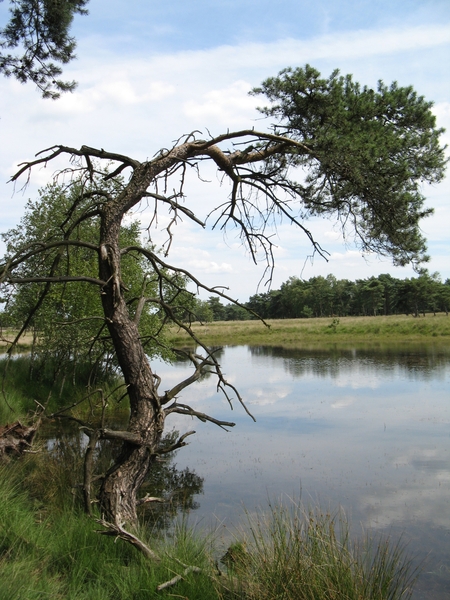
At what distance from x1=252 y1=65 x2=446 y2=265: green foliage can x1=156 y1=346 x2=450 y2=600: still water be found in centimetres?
368

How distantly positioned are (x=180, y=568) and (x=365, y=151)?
4.36m

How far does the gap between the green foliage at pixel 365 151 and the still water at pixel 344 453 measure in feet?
12.1

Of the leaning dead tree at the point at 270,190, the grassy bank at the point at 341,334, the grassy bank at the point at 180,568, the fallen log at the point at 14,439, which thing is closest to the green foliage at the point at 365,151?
the leaning dead tree at the point at 270,190

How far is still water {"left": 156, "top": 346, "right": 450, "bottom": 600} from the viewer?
7.38 meters

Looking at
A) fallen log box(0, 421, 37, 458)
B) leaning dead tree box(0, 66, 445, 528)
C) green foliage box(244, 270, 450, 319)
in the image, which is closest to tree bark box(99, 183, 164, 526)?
leaning dead tree box(0, 66, 445, 528)

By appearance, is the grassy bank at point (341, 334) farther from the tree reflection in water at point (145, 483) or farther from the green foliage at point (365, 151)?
the green foliage at point (365, 151)

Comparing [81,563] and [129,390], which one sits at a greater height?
[129,390]

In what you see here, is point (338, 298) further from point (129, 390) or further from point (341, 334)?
point (129, 390)

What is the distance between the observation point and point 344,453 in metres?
10.8

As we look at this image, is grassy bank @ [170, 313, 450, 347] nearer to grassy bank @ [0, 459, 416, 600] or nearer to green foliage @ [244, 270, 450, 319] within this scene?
green foliage @ [244, 270, 450, 319]

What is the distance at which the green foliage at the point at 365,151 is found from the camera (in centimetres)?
567

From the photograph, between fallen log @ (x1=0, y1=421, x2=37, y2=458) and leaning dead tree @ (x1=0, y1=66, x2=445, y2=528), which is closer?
leaning dead tree @ (x1=0, y1=66, x2=445, y2=528)

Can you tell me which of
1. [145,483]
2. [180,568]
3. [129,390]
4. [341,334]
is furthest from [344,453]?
[341,334]

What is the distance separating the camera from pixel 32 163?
5539 millimetres
